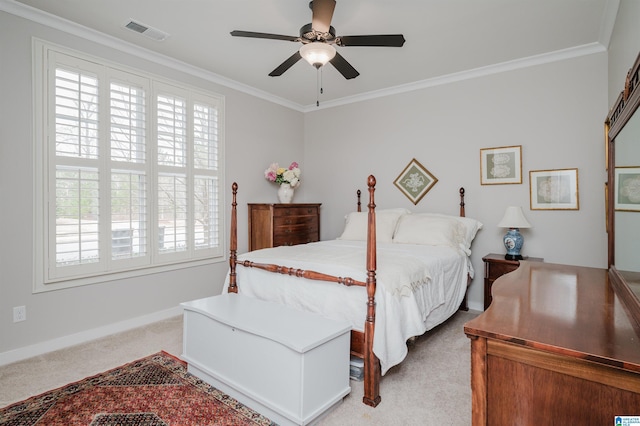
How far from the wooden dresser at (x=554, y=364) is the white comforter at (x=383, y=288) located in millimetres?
1004

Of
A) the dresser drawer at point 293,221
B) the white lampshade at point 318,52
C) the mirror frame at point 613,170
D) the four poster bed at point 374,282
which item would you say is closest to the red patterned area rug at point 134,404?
the four poster bed at point 374,282

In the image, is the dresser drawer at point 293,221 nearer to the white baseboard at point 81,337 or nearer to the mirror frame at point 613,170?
the white baseboard at point 81,337

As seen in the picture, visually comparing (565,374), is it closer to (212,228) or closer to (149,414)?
(149,414)

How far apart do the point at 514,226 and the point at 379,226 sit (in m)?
1.40

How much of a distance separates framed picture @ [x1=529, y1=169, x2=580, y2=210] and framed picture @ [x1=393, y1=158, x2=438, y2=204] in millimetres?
1076

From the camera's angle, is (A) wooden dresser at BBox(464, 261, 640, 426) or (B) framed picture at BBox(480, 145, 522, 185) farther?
(B) framed picture at BBox(480, 145, 522, 185)

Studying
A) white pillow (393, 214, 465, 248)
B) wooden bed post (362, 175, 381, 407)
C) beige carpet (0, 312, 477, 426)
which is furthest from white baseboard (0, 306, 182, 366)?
white pillow (393, 214, 465, 248)

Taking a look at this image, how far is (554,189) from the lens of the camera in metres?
3.56

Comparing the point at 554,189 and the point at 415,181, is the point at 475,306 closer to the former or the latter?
the point at 554,189

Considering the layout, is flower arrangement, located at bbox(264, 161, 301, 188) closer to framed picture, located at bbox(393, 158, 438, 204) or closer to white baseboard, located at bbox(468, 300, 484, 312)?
framed picture, located at bbox(393, 158, 438, 204)

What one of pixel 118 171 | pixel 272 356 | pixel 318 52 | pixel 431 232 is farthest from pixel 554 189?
pixel 118 171

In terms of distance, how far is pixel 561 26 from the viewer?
2984mm

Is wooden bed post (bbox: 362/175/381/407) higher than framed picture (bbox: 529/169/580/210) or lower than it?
lower

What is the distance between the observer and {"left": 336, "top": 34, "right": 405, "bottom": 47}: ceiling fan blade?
7.68 feet
